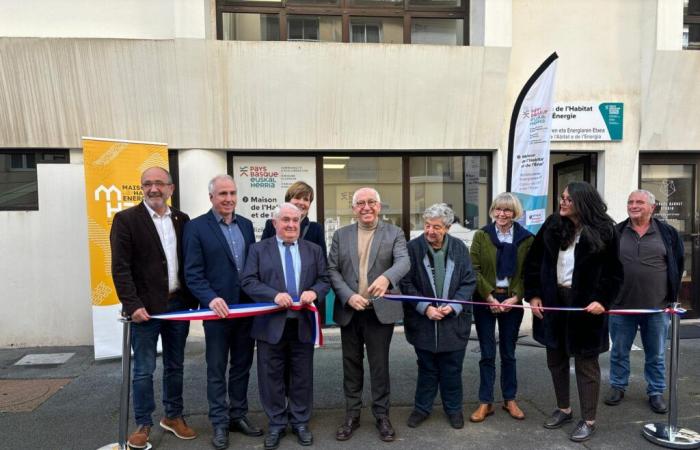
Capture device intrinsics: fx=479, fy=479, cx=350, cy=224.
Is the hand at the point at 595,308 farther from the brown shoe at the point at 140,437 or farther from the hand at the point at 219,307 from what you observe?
the brown shoe at the point at 140,437

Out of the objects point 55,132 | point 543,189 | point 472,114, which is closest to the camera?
point 543,189

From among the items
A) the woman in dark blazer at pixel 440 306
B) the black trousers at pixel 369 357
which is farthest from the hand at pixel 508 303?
the black trousers at pixel 369 357

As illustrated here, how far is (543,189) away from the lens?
18.4ft

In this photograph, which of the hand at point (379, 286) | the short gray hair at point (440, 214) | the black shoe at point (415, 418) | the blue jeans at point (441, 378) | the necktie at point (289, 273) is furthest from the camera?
the black shoe at point (415, 418)

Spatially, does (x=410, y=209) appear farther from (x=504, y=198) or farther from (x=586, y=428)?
(x=586, y=428)

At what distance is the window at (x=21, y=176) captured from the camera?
6.30 meters

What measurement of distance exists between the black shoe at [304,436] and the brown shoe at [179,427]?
842 millimetres

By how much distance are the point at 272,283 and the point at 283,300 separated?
207 millimetres

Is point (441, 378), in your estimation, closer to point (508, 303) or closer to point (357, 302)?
point (508, 303)

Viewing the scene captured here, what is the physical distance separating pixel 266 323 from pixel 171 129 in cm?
370

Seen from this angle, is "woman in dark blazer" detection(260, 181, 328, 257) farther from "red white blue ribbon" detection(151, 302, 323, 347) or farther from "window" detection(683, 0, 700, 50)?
"window" detection(683, 0, 700, 50)

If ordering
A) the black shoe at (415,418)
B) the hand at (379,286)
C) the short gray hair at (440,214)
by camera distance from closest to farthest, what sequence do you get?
the hand at (379,286)
the short gray hair at (440,214)
the black shoe at (415,418)

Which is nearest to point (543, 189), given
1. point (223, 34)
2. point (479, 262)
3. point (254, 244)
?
point (479, 262)

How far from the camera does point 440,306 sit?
3752mm
